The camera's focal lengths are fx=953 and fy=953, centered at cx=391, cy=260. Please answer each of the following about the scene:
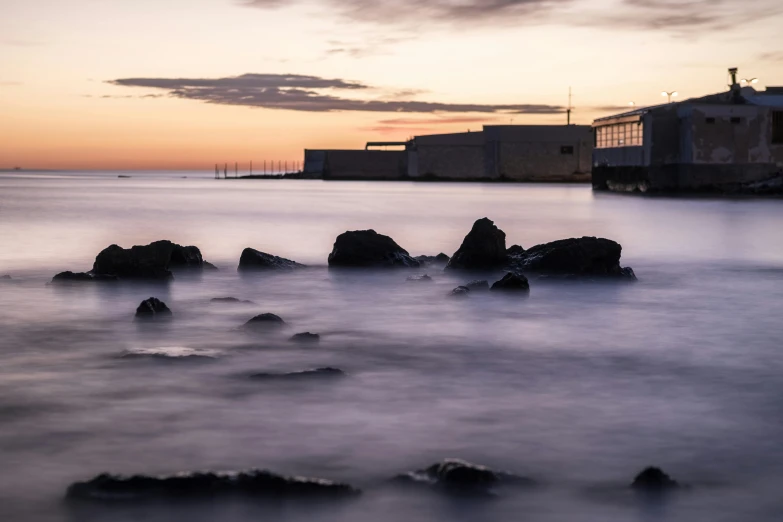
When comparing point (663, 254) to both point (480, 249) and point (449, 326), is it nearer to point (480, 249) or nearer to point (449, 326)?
point (480, 249)

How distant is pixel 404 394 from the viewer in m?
6.06

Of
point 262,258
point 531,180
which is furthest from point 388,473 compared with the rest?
point 531,180

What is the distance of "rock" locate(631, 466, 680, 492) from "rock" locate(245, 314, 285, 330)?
493 centimetres

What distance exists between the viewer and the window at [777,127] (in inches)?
1897

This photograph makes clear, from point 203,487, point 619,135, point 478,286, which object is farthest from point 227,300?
point 619,135

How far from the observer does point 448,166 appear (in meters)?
91.8

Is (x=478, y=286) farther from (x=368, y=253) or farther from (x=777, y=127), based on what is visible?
(x=777, y=127)

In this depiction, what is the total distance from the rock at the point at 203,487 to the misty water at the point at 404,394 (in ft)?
0.33

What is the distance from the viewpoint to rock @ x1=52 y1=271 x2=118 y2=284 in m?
12.1

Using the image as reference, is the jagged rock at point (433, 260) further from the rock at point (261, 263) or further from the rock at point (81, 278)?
the rock at point (81, 278)

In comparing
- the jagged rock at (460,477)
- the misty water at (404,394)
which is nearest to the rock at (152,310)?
the misty water at (404,394)

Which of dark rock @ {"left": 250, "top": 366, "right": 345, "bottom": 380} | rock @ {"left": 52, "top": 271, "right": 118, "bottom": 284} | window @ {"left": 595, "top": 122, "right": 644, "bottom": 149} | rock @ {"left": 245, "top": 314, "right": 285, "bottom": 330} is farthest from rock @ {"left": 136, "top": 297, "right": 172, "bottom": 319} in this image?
window @ {"left": 595, "top": 122, "right": 644, "bottom": 149}

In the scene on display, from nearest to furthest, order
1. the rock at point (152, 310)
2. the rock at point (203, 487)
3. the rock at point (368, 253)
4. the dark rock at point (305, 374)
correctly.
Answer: the rock at point (203, 487) < the dark rock at point (305, 374) < the rock at point (152, 310) < the rock at point (368, 253)

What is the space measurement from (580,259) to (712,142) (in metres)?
37.8
